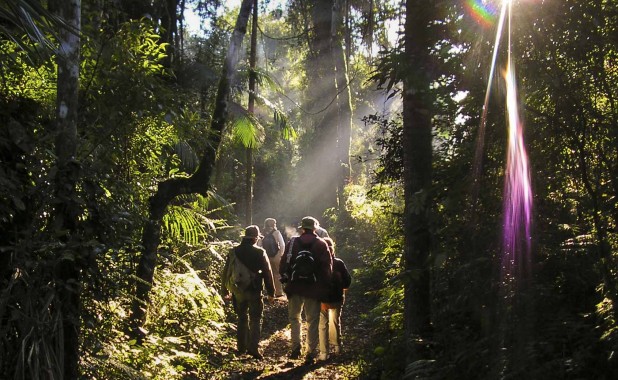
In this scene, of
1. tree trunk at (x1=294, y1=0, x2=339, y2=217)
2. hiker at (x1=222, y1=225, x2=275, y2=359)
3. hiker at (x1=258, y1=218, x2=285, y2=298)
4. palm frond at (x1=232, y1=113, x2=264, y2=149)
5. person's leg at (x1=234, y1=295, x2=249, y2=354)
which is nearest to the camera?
hiker at (x1=222, y1=225, x2=275, y2=359)

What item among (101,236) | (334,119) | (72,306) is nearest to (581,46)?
(101,236)

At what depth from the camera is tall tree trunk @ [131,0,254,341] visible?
7008mm

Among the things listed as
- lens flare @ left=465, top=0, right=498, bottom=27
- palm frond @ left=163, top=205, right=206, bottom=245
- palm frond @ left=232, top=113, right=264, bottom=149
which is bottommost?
Answer: palm frond @ left=163, top=205, right=206, bottom=245

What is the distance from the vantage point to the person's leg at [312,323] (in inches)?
309

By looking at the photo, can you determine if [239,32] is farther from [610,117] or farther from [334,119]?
[334,119]

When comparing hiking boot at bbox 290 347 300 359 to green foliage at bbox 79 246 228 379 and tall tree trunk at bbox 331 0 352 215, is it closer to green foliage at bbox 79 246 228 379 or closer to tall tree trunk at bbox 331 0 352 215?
green foliage at bbox 79 246 228 379

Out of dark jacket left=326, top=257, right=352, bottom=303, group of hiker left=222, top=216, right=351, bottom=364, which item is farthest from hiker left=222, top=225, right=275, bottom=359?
dark jacket left=326, top=257, right=352, bottom=303

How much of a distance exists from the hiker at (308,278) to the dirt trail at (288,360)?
1.19 feet

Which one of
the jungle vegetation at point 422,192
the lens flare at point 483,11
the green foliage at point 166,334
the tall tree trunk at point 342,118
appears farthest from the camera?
the tall tree trunk at point 342,118

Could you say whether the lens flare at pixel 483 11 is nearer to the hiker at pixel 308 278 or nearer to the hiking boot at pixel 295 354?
the hiker at pixel 308 278

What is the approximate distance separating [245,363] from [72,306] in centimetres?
427

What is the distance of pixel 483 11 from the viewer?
14.6 feet

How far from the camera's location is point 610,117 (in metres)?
3.91

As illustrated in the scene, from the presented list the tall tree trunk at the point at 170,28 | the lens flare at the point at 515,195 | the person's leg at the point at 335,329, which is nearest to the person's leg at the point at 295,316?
the person's leg at the point at 335,329
